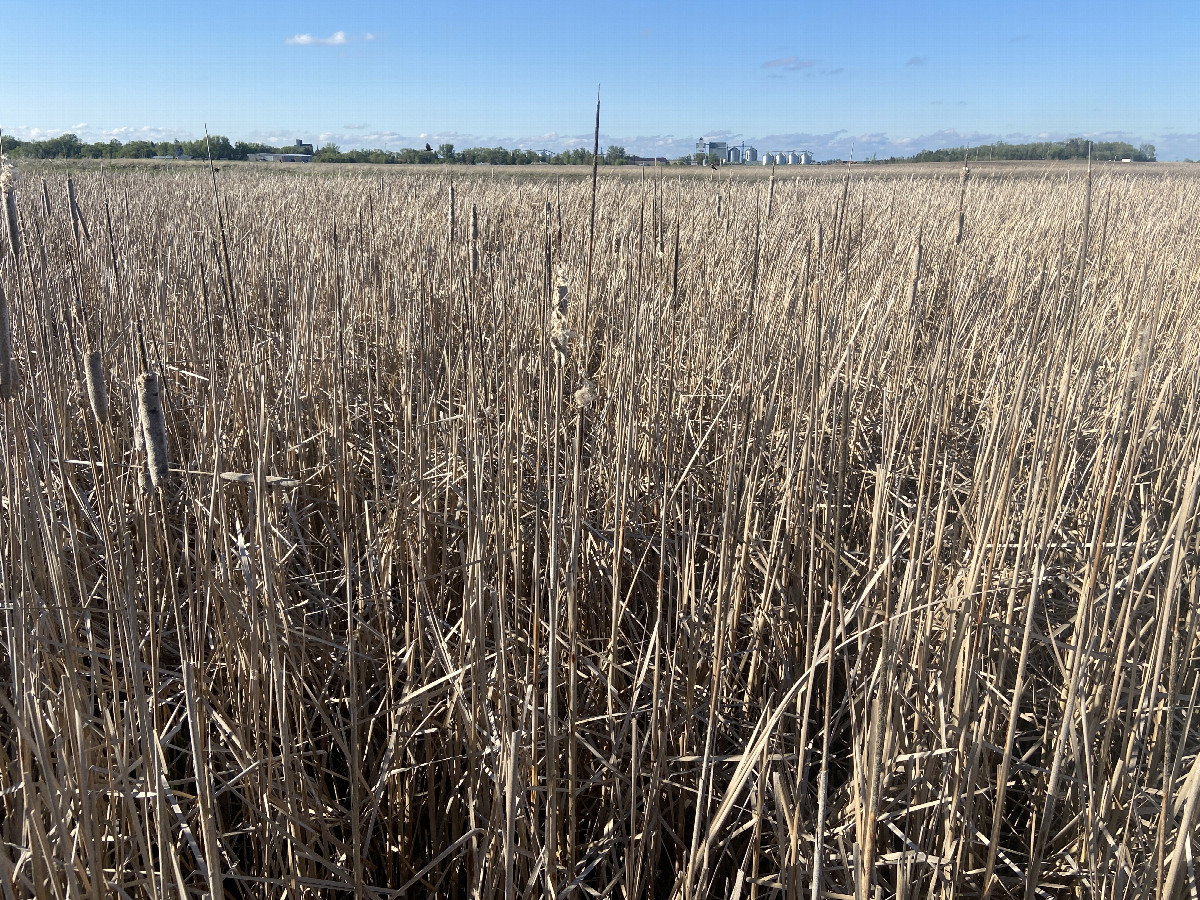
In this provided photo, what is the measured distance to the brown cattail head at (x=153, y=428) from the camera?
3.64ft

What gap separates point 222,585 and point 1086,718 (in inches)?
52.3

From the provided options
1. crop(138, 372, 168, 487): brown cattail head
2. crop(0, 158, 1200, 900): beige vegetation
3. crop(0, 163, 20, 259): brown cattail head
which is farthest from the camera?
crop(0, 163, 20, 259): brown cattail head

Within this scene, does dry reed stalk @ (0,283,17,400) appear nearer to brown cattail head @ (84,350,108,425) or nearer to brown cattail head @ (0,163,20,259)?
brown cattail head @ (84,350,108,425)

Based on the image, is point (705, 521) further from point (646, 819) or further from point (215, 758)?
point (215, 758)

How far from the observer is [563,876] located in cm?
109

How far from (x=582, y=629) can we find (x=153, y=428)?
36.0 inches

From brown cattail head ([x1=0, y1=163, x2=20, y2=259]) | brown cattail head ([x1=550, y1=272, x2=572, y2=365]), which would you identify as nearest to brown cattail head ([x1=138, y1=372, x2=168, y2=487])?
brown cattail head ([x1=550, y1=272, x2=572, y2=365])

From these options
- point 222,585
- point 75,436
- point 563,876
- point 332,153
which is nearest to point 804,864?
point 563,876

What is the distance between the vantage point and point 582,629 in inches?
63.9

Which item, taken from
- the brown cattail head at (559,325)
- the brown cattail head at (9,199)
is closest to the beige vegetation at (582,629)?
the brown cattail head at (559,325)

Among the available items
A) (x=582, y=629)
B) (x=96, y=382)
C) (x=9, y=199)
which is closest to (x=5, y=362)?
(x=96, y=382)

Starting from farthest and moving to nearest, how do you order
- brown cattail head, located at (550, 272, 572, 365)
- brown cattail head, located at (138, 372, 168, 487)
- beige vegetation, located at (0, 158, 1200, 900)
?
brown cattail head, located at (138, 372, 168, 487) → beige vegetation, located at (0, 158, 1200, 900) → brown cattail head, located at (550, 272, 572, 365)

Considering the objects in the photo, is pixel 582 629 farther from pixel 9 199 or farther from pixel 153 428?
pixel 9 199

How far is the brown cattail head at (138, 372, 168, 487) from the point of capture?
43.7 inches
